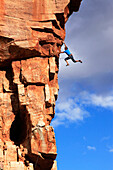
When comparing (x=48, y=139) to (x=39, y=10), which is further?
(x=39, y=10)

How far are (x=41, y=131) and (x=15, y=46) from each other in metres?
6.65

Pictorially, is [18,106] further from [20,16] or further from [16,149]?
[20,16]

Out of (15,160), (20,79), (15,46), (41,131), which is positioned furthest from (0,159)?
(15,46)

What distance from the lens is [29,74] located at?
109 ft

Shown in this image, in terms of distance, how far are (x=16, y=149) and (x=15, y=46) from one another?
761cm

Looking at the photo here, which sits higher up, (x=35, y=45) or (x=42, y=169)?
(x=35, y=45)

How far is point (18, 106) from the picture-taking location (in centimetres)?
3338

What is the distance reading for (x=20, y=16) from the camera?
33.7 m

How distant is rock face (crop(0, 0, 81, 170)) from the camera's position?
3209 centimetres

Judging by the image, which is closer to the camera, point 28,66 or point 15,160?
point 15,160

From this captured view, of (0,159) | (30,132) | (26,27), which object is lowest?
(0,159)

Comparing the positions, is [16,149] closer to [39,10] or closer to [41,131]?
[41,131]

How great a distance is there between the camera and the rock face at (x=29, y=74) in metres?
32.1

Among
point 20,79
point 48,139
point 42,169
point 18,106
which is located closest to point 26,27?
point 20,79
